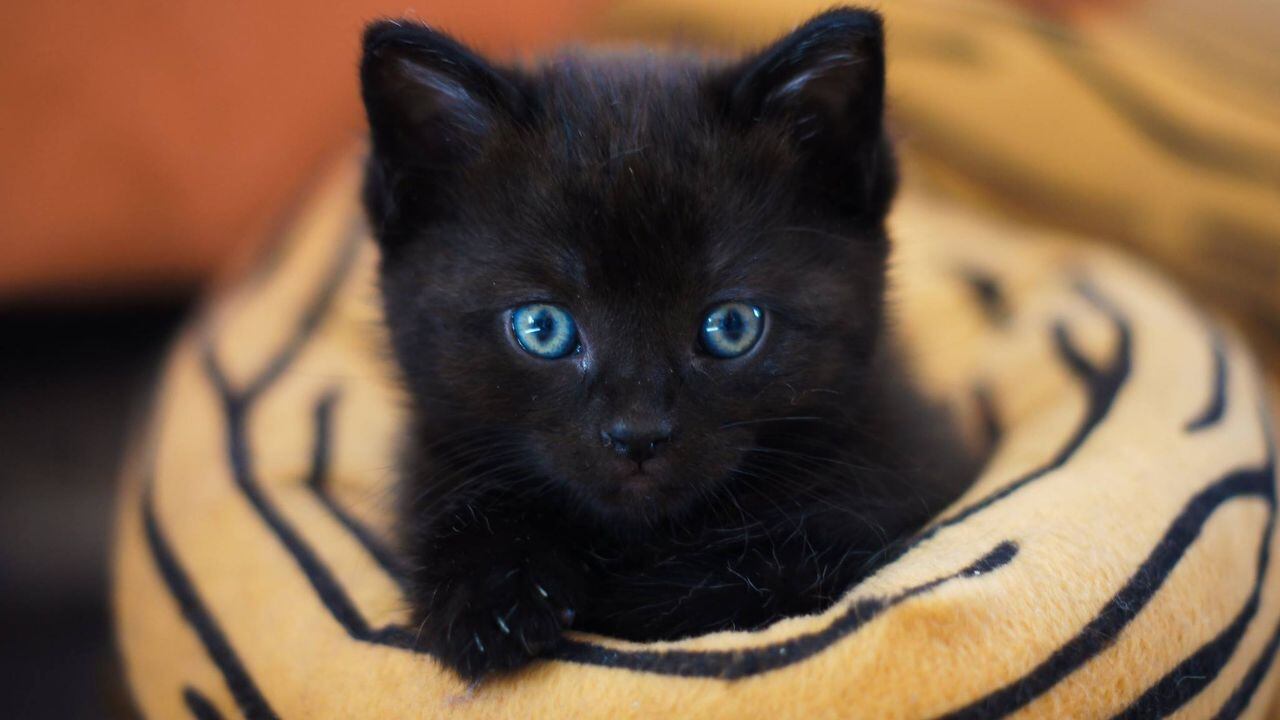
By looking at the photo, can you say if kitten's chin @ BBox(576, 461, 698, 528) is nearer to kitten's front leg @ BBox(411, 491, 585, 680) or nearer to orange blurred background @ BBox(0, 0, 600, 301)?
kitten's front leg @ BBox(411, 491, 585, 680)

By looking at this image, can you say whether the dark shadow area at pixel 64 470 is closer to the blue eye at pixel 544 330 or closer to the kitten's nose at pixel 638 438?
the blue eye at pixel 544 330

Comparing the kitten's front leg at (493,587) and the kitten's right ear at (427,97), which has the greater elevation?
the kitten's right ear at (427,97)

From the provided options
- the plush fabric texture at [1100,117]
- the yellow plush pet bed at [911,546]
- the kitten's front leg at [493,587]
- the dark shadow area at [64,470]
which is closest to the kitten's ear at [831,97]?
the yellow plush pet bed at [911,546]

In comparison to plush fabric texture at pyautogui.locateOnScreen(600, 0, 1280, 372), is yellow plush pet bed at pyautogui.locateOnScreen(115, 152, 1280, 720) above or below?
below

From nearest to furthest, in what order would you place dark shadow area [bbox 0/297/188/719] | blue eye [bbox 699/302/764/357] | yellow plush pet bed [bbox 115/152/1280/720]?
yellow plush pet bed [bbox 115/152/1280/720] → blue eye [bbox 699/302/764/357] → dark shadow area [bbox 0/297/188/719]

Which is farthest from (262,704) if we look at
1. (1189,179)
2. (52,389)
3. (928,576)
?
(1189,179)

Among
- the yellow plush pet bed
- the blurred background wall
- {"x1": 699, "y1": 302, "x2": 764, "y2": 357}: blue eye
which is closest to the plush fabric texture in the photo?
the blurred background wall

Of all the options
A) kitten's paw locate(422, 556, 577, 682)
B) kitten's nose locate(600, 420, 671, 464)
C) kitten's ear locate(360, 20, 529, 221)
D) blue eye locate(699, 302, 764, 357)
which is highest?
kitten's ear locate(360, 20, 529, 221)

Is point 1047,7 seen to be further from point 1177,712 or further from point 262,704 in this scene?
point 262,704

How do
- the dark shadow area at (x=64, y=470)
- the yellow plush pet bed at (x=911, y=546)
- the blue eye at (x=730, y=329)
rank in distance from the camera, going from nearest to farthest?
the yellow plush pet bed at (x=911, y=546), the blue eye at (x=730, y=329), the dark shadow area at (x=64, y=470)

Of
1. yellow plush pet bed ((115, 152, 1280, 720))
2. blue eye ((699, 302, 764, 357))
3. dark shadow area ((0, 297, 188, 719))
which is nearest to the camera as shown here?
yellow plush pet bed ((115, 152, 1280, 720))
